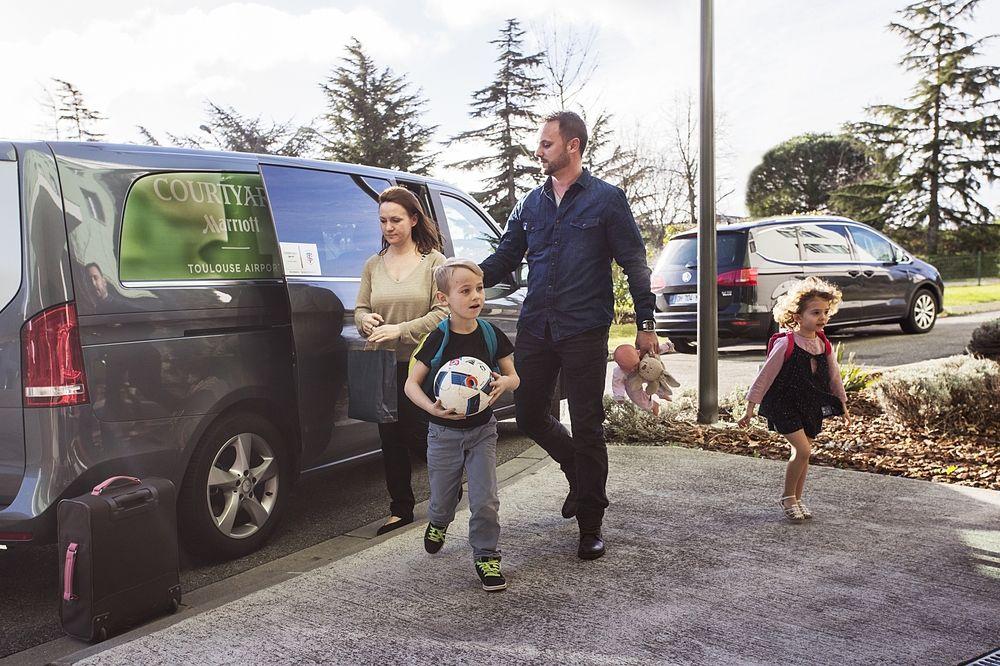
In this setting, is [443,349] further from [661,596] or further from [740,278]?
[740,278]

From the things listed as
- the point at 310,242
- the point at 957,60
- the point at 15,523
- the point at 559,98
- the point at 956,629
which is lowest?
the point at 956,629

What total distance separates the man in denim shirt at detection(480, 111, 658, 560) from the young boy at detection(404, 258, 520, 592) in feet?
→ 1.17

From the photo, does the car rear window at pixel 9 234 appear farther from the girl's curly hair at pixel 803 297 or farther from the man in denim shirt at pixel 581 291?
the girl's curly hair at pixel 803 297

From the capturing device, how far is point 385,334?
4.11 m

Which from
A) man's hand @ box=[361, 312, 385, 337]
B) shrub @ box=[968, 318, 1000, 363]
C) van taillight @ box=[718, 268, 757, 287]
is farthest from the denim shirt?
van taillight @ box=[718, 268, 757, 287]

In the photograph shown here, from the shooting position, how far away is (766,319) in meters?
11.2

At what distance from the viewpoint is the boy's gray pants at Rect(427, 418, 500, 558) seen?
3.52 metres

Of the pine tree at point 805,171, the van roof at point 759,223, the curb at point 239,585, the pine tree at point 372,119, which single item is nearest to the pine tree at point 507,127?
the pine tree at point 372,119

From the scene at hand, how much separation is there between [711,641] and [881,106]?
41.5m

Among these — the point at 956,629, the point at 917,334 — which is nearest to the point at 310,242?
A: the point at 956,629

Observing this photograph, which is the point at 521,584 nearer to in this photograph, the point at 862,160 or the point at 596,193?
the point at 596,193

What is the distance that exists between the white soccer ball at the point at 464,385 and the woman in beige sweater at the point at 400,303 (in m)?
0.75

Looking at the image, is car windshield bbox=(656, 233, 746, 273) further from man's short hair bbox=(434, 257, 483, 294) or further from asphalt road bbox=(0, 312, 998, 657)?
man's short hair bbox=(434, 257, 483, 294)

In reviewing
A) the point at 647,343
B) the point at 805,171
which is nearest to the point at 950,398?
the point at 647,343
